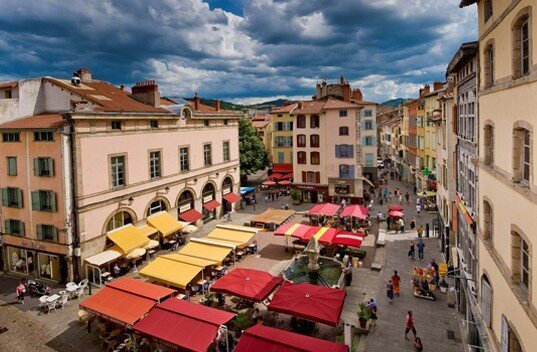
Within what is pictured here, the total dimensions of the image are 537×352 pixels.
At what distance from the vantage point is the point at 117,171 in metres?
28.0

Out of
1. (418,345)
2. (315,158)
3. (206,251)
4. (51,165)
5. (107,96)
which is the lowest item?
(418,345)

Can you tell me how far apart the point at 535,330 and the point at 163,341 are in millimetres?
12850

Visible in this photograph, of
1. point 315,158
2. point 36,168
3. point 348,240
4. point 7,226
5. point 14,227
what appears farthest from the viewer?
point 315,158

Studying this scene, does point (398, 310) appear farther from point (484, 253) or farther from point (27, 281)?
point (27, 281)

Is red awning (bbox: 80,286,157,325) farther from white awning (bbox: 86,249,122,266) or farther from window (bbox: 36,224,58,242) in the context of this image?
window (bbox: 36,224,58,242)

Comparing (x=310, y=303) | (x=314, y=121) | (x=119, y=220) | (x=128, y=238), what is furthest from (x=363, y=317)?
(x=314, y=121)

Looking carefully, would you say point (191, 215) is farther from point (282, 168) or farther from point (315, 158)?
point (282, 168)

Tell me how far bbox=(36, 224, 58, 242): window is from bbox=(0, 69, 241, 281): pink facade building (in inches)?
2.7

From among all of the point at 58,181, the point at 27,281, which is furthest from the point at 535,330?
the point at 27,281

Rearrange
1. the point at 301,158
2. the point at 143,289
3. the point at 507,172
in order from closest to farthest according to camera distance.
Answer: the point at 507,172 < the point at 143,289 < the point at 301,158

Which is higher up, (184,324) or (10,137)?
(10,137)

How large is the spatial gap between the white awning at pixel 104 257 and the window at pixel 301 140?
2869 centimetres

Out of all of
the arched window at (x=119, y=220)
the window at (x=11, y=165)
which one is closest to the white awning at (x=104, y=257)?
the arched window at (x=119, y=220)

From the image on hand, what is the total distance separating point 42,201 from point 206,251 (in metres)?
11.7
